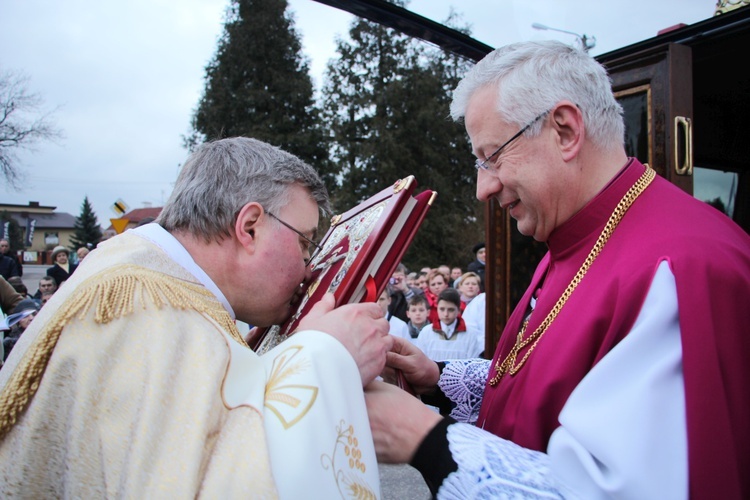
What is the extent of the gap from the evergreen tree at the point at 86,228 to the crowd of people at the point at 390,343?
213 feet

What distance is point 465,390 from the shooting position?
2.17m

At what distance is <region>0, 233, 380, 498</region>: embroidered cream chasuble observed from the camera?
3.92ft

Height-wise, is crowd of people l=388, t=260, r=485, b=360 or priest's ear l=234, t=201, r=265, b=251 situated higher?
priest's ear l=234, t=201, r=265, b=251

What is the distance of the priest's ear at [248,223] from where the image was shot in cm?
179

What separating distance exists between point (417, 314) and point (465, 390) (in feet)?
18.3

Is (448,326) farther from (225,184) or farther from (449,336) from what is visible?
(225,184)

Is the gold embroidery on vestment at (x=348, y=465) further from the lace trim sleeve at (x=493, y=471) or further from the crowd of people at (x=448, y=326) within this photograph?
the crowd of people at (x=448, y=326)

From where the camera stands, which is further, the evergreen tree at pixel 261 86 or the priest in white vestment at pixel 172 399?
the evergreen tree at pixel 261 86

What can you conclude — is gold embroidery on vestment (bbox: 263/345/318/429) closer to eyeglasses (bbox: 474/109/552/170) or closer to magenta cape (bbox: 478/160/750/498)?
magenta cape (bbox: 478/160/750/498)

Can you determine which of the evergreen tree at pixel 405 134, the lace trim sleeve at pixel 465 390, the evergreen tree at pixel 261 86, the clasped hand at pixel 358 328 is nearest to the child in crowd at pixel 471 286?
the lace trim sleeve at pixel 465 390

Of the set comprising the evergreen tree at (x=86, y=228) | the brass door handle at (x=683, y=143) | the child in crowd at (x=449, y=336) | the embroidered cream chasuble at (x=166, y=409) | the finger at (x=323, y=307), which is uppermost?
the evergreen tree at (x=86, y=228)

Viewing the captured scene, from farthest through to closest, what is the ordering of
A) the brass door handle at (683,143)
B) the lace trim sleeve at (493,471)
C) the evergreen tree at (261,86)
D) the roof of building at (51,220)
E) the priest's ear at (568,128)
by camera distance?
the roof of building at (51,220) < the evergreen tree at (261,86) < the brass door handle at (683,143) < the priest's ear at (568,128) < the lace trim sleeve at (493,471)

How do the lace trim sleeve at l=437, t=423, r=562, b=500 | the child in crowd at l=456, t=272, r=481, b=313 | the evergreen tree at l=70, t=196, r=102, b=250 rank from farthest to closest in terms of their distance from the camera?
the evergreen tree at l=70, t=196, r=102, b=250 → the child in crowd at l=456, t=272, r=481, b=313 → the lace trim sleeve at l=437, t=423, r=562, b=500

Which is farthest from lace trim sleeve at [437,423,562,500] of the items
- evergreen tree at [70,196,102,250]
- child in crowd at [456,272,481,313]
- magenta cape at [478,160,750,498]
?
evergreen tree at [70,196,102,250]
